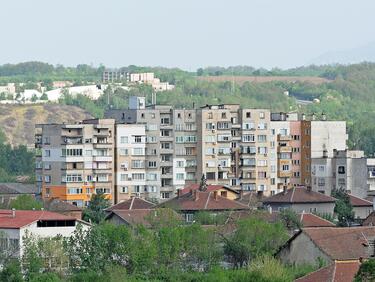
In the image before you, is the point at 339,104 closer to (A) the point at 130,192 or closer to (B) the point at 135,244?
(A) the point at 130,192

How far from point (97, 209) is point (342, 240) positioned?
27.5 m

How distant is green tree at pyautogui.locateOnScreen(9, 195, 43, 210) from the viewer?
2817 inches

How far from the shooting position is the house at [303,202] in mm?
71500

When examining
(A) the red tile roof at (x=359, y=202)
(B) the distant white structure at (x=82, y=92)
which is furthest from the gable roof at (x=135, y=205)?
(B) the distant white structure at (x=82, y=92)

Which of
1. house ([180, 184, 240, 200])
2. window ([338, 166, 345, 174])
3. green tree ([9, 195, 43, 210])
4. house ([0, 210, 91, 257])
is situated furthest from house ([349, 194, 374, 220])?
house ([0, 210, 91, 257])

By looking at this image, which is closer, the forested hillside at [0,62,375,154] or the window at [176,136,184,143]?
the window at [176,136,184,143]

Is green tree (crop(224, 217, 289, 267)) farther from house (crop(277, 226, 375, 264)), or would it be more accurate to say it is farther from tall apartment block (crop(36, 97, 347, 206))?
tall apartment block (crop(36, 97, 347, 206))

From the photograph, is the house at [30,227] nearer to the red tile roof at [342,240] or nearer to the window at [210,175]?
the red tile roof at [342,240]

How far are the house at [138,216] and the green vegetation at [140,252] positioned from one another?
4.01m

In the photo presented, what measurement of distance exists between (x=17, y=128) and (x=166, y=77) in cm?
4228

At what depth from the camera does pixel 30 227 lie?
58.5 m

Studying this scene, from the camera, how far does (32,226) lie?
58688 mm

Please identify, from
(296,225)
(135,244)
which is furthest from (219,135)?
(135,244)

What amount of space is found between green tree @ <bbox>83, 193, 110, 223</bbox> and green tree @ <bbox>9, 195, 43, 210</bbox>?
197cm
